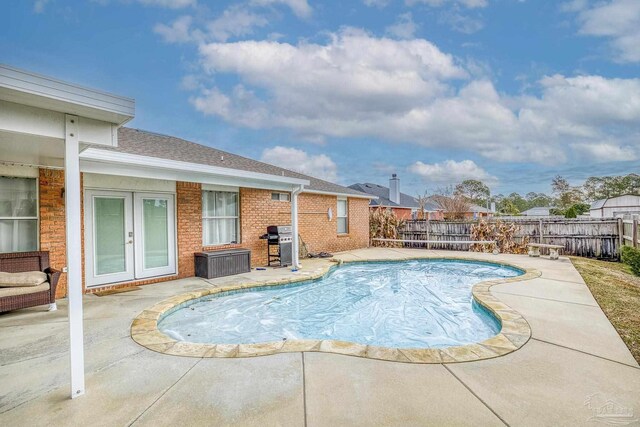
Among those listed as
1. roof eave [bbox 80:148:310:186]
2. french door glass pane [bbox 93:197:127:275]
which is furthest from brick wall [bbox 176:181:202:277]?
french door glass pane [bbox 93:197:127:275]

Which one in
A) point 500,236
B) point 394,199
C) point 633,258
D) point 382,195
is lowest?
point 633,258

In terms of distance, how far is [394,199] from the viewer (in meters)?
23.2

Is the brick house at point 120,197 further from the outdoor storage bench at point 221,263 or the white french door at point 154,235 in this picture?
the outdoor storage bench at point 221,263

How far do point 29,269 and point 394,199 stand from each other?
21167 mm

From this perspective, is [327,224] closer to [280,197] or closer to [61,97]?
[280,197]

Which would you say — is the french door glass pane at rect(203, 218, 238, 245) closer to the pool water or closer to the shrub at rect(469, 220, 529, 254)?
the pool water

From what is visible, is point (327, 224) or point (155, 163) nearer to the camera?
point (155, 163)

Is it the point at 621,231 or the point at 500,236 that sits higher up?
the point at 621,231

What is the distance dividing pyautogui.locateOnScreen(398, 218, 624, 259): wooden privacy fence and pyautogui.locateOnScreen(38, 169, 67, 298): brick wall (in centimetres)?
1250

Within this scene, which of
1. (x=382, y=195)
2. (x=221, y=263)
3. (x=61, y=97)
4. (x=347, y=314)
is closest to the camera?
(x=61, y=97)

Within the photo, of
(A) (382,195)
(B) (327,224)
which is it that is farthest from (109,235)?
(A) (382,195)

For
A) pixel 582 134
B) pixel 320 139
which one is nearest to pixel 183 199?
pixel 320 139

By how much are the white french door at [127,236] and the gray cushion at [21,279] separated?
4.36 ft

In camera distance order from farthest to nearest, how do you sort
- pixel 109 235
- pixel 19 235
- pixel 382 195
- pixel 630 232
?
pixel 382 195 < pixel 630 232 < pixel 109 235 < pixel 19 235
